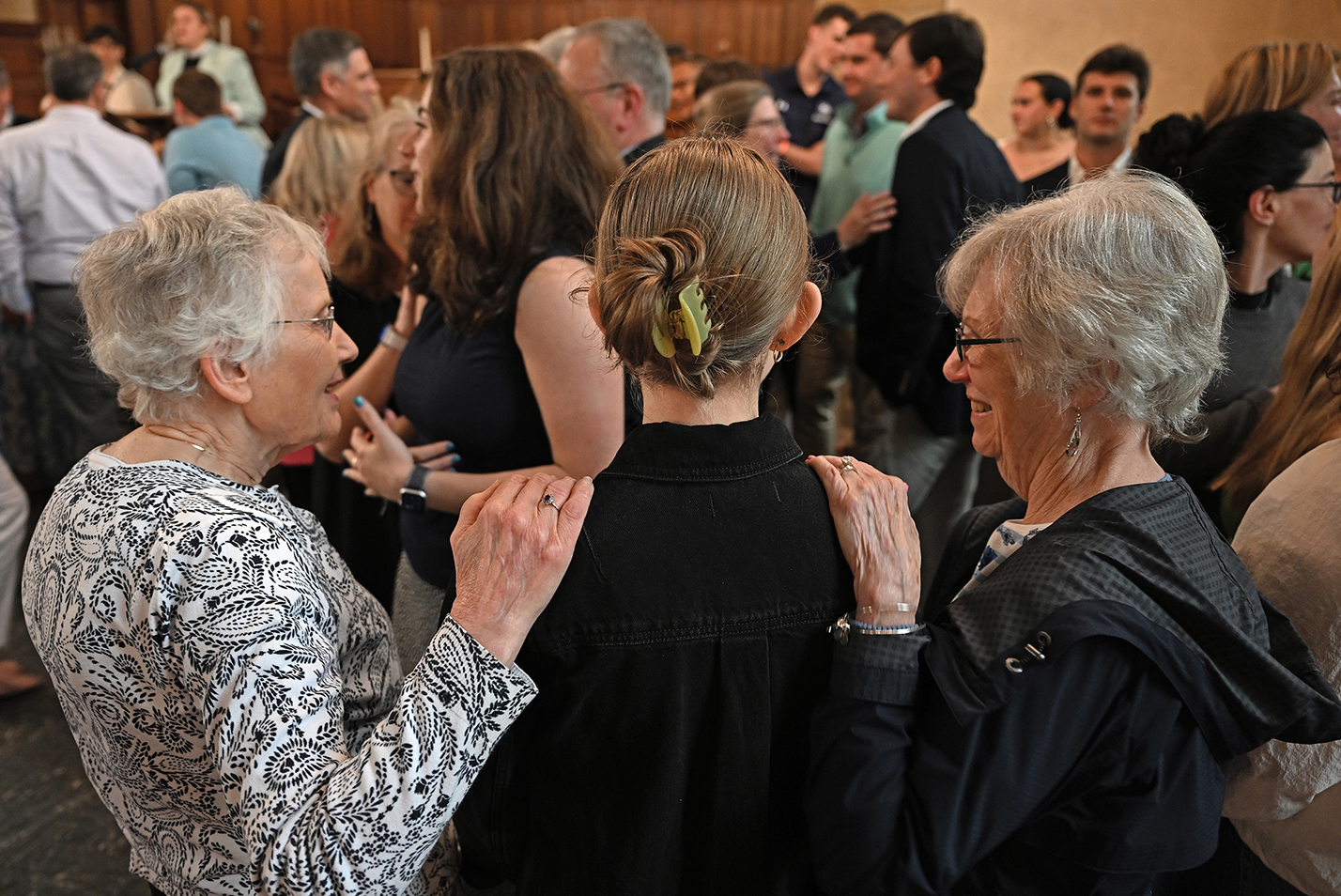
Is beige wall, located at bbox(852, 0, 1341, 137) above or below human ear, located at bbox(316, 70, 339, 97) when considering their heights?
above

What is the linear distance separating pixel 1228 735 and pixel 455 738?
34.1 inches

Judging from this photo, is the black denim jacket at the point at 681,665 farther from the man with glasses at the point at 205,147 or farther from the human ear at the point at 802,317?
the man with glasses at the point at 205,147

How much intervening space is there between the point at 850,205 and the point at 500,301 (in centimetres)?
266

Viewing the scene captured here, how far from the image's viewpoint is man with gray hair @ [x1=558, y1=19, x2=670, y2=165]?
2.68 m

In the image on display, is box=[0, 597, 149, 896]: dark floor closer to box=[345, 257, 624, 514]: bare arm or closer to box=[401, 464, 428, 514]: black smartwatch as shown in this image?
box=[401, 464, 428, 514]: black smartwatch

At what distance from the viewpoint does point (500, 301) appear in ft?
5.80

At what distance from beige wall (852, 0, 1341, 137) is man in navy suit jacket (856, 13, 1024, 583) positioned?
358cm

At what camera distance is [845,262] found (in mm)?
3504

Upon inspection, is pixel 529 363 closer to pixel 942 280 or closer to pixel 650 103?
pixel 942 280

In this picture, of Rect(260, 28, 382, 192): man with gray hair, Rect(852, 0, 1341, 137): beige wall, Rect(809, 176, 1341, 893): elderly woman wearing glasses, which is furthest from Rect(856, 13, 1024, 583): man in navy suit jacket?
Rect(852, 0, 1341, 137): beige wall

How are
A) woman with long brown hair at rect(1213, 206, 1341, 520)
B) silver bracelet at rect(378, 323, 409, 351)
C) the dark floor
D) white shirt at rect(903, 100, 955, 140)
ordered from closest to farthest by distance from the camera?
woman with long brown hair at rect(1213, 206, 1341, 520) → the dark floor → silver bracelet at rect(378, 323, 409, 351) → white shirt at rect(903, 100, 955, 140)

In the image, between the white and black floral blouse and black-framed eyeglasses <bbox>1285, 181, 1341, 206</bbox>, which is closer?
the white and black floral blouse

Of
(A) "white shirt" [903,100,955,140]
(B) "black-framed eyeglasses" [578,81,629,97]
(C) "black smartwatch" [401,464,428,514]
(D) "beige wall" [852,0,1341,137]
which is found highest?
(D) "beige wall" [852,0,1341,137]

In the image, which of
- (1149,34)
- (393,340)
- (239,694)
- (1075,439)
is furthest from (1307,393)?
(1149,34)
